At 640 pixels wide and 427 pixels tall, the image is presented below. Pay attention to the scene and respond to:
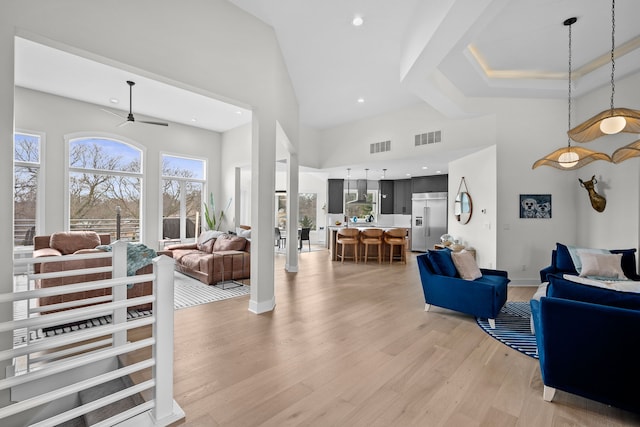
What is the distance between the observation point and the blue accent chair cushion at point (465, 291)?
3.49 metres

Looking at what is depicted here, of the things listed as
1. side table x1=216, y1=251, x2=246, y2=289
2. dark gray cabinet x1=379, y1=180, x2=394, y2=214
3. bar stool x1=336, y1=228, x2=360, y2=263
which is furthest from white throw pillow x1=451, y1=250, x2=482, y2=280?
dark gray cabinet x1=379, y1=180, x2=394, y2=214

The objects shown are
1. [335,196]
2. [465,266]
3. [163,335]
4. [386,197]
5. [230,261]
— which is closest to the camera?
[163,335]

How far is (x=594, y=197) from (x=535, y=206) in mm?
833

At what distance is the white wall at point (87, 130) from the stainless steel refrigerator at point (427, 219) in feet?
23.5

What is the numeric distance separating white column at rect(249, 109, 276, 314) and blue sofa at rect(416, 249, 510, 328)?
215cm

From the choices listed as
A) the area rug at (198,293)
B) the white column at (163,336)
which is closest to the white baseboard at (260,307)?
the area rug at (198,293)

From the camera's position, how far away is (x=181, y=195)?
8609 mm

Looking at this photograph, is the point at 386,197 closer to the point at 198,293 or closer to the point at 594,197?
the point at 594,197

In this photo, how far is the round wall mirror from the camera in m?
6.41

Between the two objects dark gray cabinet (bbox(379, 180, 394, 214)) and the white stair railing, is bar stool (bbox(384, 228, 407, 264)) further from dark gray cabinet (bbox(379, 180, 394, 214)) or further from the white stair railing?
the white stair railing

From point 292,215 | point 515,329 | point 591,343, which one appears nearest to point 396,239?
point 292,215

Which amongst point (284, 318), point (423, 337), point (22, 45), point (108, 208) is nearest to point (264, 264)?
point (284, 318)

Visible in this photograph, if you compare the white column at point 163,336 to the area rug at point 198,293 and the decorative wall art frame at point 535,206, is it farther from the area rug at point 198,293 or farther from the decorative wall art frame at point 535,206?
the decorative wall art frame at point 535,206

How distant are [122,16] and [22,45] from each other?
3.36 metres
